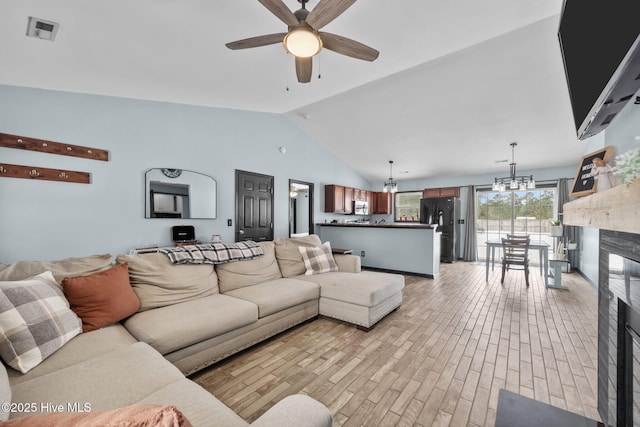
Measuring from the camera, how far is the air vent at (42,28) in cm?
180

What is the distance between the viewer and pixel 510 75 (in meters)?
3.44

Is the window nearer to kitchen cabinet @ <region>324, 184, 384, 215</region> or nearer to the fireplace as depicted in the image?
kitchen cabinet @ <region>324, 184, 384, 215</region>

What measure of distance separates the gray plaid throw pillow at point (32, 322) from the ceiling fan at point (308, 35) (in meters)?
2.05

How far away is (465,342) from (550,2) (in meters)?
3.13

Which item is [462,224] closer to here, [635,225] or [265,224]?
[265,224]

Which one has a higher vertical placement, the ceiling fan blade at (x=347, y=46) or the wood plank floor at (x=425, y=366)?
the ceiling fan blade at (x=347, y=46)

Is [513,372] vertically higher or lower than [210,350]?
lower

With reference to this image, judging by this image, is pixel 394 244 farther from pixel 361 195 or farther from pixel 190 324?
pixel 190 324

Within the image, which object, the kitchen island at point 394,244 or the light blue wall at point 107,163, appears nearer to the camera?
the light blue wall at point 107,163

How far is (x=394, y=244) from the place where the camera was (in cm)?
535

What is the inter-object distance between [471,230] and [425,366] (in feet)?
19.6

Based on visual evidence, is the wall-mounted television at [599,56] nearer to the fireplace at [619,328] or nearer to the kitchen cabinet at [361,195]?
the fireplace at [619,328]

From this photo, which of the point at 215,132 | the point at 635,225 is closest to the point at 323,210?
the point at 215,132

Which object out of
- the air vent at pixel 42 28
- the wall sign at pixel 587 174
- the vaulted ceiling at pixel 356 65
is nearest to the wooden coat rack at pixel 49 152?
the vaulted ceiling at pixel 356 65
